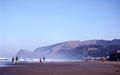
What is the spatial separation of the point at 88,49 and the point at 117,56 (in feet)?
378

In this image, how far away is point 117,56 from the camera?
8375 cm

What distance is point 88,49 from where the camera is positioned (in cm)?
19888

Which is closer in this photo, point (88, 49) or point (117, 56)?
point (117, 56)
